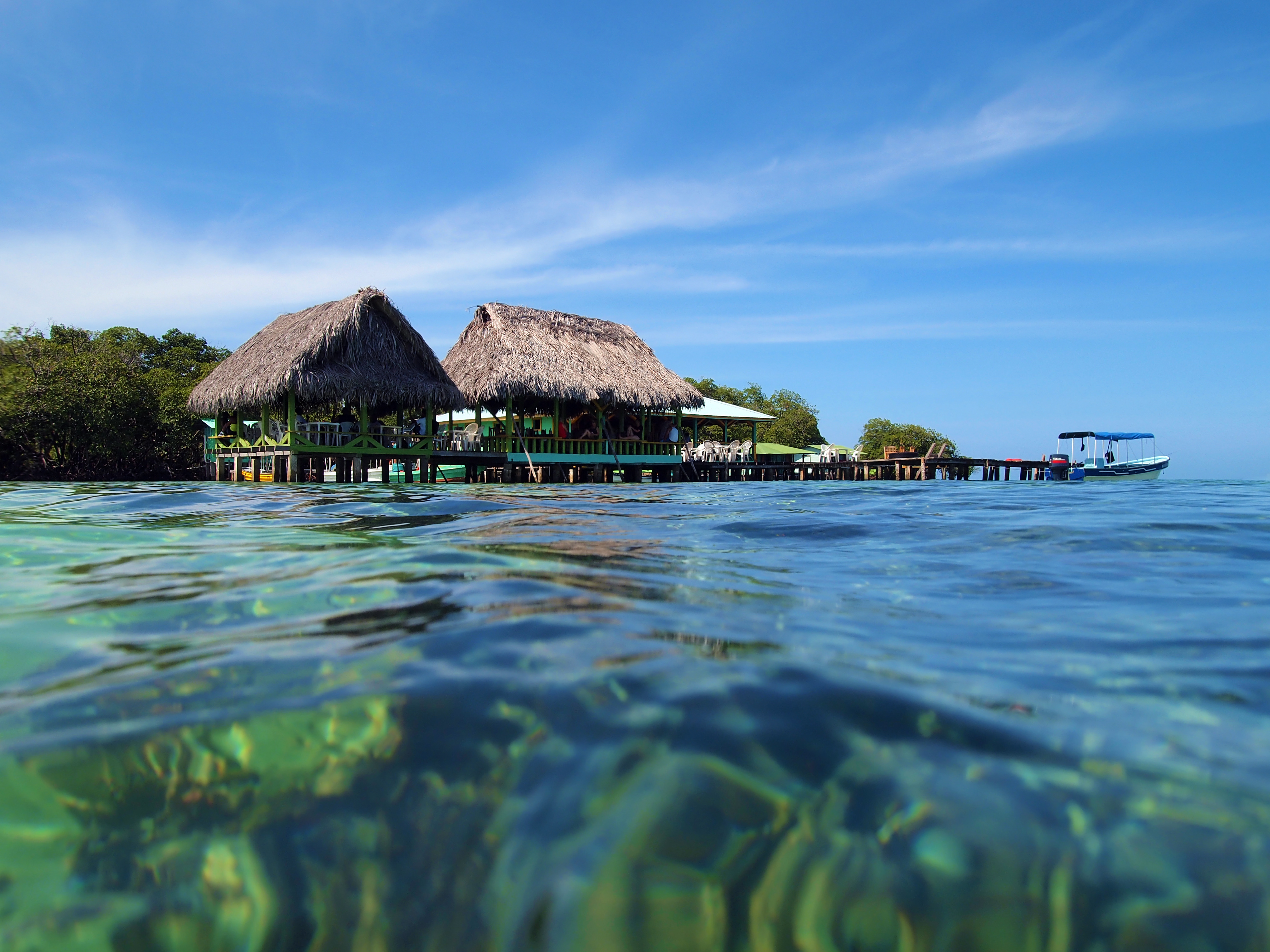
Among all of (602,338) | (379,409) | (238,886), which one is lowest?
(238,886)

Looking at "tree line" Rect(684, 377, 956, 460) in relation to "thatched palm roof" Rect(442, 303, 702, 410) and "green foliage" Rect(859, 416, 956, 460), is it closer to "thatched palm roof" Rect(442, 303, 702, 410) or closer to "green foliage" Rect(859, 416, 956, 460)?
"green foliage" Rect(859, 416, 956, 460)

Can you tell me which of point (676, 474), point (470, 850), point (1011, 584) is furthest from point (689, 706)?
point (676, 474)

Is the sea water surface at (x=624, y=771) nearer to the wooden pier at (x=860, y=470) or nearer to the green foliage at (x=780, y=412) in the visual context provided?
the wooden pier at (x=860, y=470)

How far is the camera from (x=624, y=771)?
112cm

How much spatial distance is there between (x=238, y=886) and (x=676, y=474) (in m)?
21.9

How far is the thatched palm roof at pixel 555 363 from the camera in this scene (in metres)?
18.6

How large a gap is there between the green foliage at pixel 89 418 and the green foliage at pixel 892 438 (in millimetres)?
32739

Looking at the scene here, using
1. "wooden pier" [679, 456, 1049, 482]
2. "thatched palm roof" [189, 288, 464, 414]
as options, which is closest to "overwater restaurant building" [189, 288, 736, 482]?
"thatched palm roof" [189, 288, 464, 414]

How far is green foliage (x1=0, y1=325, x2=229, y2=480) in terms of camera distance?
2033 cm

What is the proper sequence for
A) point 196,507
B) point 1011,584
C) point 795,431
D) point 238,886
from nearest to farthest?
point 238,886 < point 1011,584 < point 196,507 < point 795,431

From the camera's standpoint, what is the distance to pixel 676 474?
896 inches

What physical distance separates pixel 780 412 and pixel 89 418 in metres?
34.6

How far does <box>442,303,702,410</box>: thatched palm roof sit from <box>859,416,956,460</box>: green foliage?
22.5 m

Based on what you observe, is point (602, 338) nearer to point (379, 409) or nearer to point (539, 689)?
point (379, 409)
